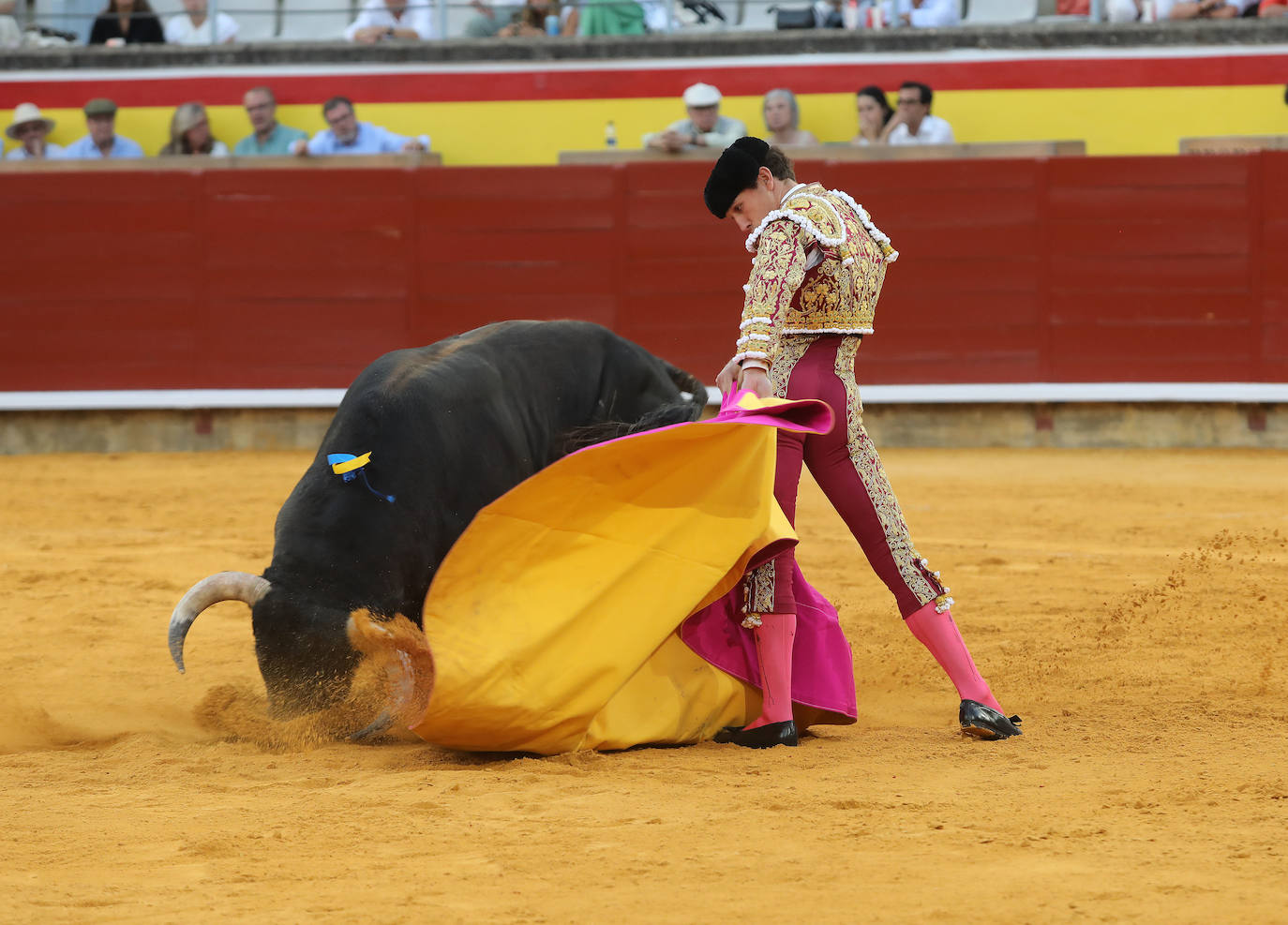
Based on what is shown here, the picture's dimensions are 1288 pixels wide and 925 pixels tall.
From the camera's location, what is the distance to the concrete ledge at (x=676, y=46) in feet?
26.5

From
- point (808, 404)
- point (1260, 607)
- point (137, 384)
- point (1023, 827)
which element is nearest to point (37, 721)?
point (808, 404)

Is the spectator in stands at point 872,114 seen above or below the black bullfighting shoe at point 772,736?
above

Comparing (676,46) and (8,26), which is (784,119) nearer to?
(676,46)

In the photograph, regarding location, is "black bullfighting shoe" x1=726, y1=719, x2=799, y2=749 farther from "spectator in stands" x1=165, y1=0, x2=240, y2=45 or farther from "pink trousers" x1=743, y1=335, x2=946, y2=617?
"spectator in stands" x1=165, y1=0, x2=240, y2=45

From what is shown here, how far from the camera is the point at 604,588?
8.84 feet

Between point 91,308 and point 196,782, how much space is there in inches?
239

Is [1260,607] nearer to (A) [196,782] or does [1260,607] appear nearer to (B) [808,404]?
(B) [808,404]

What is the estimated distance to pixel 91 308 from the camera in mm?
7969

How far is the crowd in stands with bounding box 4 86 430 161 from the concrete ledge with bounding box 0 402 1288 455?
1470 mm

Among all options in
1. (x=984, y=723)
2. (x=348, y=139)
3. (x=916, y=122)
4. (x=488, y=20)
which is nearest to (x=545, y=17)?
(x=488, y=20)

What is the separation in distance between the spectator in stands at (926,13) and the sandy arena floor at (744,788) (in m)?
4.59

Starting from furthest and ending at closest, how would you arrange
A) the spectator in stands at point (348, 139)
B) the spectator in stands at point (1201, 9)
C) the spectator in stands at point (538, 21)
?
the spectator in stands at point (538, 21) < the spectator in stands at point (1201, 9) < the spectator in stands at point (348, 139)

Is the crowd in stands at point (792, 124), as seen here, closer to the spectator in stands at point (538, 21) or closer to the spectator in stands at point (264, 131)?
the spectator in stands at point (538, 21)

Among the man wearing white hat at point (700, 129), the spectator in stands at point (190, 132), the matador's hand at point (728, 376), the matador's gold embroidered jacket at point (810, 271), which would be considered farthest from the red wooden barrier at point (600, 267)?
the matador's hand at point (728, 376)
